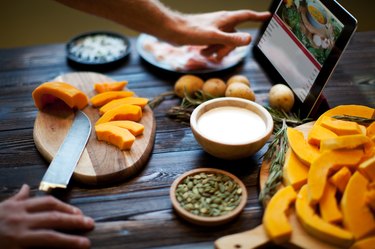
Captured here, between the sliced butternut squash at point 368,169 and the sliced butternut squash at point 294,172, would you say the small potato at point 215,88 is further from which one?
the sliced butternut squash at point 368,169

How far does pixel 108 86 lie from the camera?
1.57m

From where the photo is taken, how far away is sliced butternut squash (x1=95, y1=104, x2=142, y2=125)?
1.40 m

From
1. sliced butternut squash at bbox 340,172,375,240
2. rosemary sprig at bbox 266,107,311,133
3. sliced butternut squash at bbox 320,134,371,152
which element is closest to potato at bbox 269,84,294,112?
rosemary sprig at bbox 266,107,311,133

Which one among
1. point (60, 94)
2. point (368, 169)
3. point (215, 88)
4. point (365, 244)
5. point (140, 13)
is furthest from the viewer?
point (140, 13)

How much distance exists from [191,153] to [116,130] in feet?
0.80

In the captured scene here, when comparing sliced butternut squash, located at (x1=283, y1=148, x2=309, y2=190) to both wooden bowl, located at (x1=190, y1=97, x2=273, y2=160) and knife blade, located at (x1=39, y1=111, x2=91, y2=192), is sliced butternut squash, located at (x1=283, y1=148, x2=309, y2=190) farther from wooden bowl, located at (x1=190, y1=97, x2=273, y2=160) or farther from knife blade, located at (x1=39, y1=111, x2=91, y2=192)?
knife blade, located at (x1=39, y1=111, x2=91, y2=192)

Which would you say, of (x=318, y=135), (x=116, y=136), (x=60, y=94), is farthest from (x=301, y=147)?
(x=60, y=94)

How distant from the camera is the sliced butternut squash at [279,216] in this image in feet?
3.28

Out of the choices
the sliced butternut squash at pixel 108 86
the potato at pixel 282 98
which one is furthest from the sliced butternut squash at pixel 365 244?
the sliced butternut squash at pixel 108 86

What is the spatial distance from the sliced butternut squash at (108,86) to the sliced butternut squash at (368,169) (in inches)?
34.9

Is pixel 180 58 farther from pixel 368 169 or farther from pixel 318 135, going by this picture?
pixel 368 169

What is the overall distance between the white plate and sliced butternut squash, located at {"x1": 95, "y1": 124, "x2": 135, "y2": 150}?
19.2 inches

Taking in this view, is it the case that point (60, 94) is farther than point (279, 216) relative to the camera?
Yes

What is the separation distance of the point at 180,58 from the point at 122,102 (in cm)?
42
